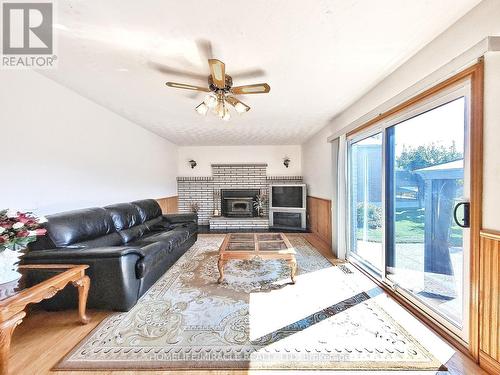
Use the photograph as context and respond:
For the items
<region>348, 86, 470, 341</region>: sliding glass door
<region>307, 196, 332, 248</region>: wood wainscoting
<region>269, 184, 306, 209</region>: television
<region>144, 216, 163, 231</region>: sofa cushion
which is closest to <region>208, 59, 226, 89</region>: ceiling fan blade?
<region>348, 86, 470, 341</region>: sliding glass door

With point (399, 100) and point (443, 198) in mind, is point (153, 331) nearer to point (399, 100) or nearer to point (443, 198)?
point (443, 198)

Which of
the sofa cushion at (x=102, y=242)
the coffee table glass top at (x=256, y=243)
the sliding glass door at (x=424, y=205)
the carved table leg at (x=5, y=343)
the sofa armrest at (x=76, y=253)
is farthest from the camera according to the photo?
the coffee table glass top at (x=256, y=243)

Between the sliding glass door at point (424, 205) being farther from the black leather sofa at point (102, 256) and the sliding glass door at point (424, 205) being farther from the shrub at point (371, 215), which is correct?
the black leather sofa at point (102, 256)

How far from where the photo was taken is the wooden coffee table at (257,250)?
8.30 feet

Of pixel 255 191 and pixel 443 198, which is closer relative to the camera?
pixel 443 198

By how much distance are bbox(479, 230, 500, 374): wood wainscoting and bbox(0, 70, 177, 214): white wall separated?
3.87m

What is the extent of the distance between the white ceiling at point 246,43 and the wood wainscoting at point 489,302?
1.55 m

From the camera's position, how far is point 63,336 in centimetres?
175

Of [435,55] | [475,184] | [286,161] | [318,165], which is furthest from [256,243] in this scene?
[286,161]

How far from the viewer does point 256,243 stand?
2.92m

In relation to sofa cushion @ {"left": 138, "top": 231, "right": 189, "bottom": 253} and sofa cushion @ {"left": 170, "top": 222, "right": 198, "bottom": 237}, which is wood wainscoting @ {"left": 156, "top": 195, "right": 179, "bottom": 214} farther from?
sofa cushion @ {"left": 138, "top": 231, "right": 189, "bottom": 253}

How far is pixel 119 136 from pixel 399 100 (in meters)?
4.02

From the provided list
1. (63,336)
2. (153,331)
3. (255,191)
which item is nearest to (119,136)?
(63,336)

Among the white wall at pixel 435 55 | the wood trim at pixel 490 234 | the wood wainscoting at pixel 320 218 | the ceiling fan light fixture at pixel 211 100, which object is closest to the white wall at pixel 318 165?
the wood wainscoting at pixel 320 218
